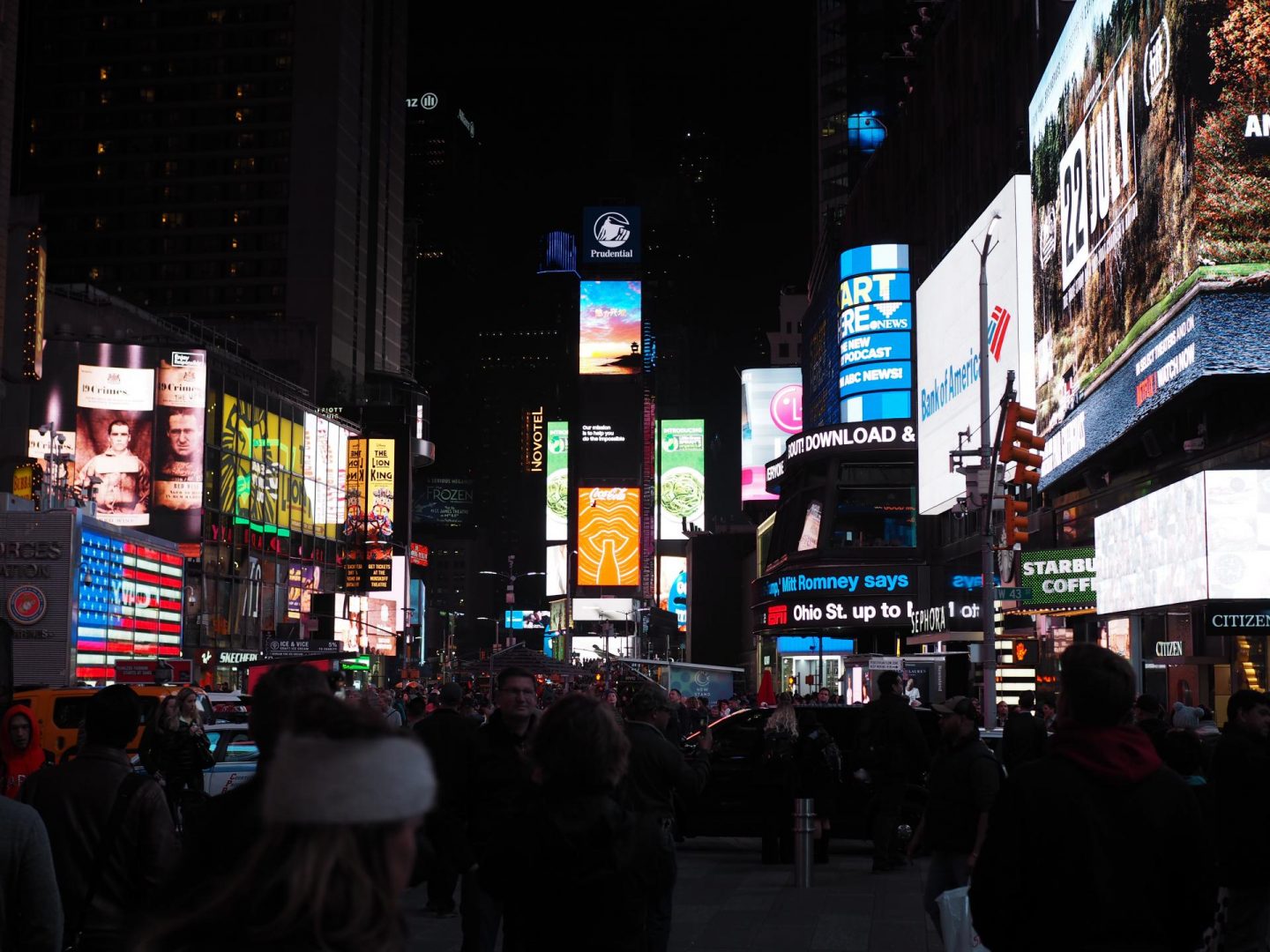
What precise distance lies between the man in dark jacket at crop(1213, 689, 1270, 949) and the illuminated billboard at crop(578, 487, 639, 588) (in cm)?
13696

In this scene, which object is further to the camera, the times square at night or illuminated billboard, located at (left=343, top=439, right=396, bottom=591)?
illuminated billboard, located at (left=343, top=439, right=396, bottom=591)

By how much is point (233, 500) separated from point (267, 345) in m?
37.8

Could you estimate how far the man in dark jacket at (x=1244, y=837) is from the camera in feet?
27.6

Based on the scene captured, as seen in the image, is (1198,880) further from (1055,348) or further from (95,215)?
(95,215)

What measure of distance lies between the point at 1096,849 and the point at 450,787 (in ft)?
16.9

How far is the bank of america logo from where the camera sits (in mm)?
39469

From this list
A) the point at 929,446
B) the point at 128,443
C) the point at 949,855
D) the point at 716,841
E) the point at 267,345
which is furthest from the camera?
the point at 267,345

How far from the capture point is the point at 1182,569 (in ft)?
77.4

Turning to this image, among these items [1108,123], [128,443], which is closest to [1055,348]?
[1108,123]

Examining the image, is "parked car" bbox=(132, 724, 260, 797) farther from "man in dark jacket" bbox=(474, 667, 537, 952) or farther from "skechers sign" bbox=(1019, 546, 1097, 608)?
"skechers sign" bbox=(1019, 546, 1097, 608)

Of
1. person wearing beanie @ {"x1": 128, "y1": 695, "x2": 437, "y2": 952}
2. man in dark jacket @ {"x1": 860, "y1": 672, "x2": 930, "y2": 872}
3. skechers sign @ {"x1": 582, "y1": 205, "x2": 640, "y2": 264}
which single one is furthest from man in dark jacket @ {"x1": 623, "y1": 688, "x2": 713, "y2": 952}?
skechers sign @ {"x1": 582, "y1": 205, "x2": 640, "y2": 264}

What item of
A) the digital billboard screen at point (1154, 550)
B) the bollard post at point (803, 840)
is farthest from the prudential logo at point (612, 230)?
the bollard post at point (803, 840)

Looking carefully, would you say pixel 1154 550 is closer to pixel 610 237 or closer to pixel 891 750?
pixel 891 750

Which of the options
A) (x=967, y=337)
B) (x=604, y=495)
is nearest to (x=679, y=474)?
(x=604, y=495)
